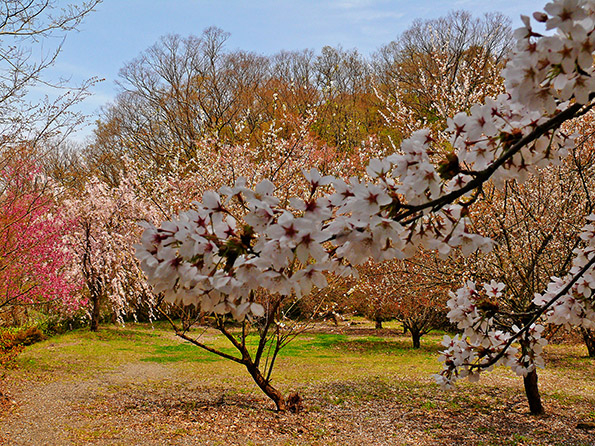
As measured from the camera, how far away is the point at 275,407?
231 inches

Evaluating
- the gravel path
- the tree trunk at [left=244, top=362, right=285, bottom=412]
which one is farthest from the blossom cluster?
the tree trunk at [left=244, top=362, right=285, bottom=412]

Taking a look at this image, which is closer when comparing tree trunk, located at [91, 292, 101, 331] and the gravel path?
the gravel path

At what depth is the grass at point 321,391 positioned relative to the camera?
5.25 m

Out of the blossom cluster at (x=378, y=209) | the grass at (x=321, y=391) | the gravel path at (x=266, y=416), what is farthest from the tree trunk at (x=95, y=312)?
the blossom cluster at (x=378, y=209)

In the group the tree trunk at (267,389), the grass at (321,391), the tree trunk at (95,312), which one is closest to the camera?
the grass at (321,391)

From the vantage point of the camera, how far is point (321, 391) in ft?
23.0

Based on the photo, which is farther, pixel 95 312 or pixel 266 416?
pixel 95 312

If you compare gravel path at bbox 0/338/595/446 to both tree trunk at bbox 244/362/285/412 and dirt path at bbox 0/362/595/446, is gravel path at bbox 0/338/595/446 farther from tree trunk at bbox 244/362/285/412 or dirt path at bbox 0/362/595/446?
tree trunk at bbox 244/362/285/412

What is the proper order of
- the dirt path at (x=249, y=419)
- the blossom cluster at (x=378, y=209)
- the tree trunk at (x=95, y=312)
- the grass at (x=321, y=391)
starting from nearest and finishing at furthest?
the blossom cluster at (x=378, y=209) < the dirt path at (x=249, y=419) < the grass at (x=321, y=391) < the tree trunk at (x=95, y=312)

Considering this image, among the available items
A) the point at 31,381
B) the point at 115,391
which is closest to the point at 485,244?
the point at 115,391

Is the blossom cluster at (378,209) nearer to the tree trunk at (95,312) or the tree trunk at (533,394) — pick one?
the tree trunk at (533,394)

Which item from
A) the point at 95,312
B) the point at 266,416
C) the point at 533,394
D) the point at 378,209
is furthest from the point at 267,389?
the point at 95,312

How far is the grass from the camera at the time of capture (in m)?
5.25

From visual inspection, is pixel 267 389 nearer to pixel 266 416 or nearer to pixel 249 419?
pixel 266 416
